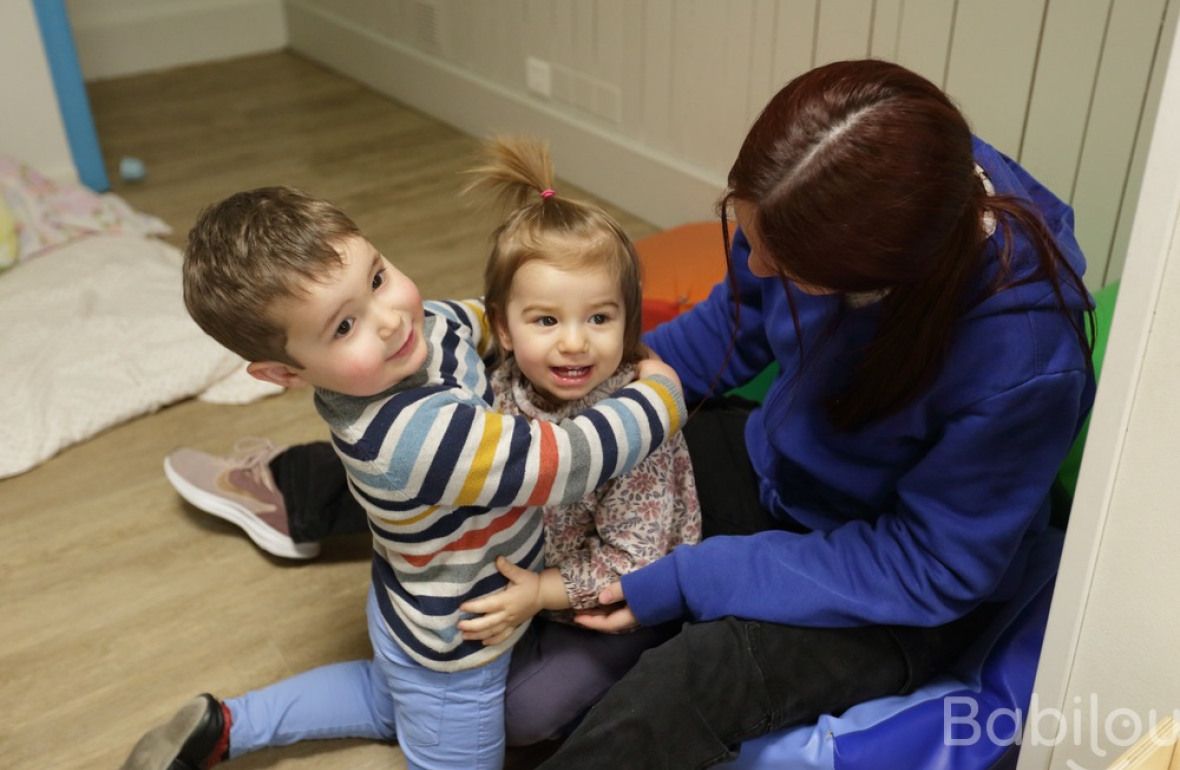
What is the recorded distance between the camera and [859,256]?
39.3 inches

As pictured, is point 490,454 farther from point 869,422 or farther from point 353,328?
point 869,422

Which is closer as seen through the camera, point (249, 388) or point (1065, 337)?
point (1065, 337)

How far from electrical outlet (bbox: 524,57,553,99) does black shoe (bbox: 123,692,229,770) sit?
189 cm

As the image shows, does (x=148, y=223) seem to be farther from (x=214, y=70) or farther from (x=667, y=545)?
(x=667, y=545)

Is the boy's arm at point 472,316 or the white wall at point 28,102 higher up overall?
the boy's arm at point 472,316

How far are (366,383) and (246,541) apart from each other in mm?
778

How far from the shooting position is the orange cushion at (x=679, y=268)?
1910 mm

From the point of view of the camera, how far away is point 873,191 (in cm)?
97

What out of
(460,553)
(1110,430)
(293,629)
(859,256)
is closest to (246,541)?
(293,629)

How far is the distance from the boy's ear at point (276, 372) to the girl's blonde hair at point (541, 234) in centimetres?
23

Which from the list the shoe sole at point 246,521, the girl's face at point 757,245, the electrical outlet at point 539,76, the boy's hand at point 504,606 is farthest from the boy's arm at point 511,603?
the electrical outlet at point 539,76

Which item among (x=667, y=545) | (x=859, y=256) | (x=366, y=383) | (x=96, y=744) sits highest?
(x=859, y=256)

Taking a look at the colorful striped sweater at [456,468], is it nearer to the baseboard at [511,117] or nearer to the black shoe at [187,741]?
the black shoe at [187,741]

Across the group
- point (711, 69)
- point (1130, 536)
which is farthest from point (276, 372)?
point (711, 69)
